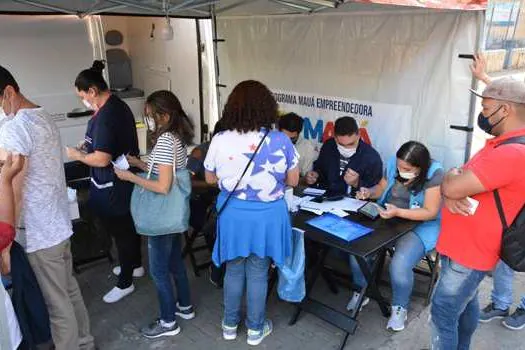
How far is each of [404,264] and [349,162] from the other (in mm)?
837

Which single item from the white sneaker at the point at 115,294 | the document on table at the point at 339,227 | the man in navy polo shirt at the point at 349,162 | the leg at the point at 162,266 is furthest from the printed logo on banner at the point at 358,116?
the white sneaker at the point at 115,294

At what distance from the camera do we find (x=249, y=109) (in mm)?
2348

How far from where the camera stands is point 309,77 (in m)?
4.08

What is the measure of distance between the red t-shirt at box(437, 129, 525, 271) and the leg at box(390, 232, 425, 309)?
27.0 inches

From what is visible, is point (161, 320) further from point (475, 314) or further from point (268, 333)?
point (475, 314)

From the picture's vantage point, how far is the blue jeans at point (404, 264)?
2791 mm

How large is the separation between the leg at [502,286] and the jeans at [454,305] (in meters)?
0.69

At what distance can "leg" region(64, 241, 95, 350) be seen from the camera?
2.43m

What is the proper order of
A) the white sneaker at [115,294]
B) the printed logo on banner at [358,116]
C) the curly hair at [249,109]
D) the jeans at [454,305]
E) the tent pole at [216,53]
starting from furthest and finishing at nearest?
the tent pole at [216,53]
the printed logo on banner at [358,116]
the white sneaker at [115,294]
the curly hair at [249,109]
the jeans at [454,305]

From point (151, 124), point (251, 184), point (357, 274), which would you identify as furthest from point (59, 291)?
point (357, 274)

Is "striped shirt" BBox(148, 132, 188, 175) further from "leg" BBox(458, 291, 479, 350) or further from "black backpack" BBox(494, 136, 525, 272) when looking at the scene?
"leg" BBox(458, 291, 479, 350)

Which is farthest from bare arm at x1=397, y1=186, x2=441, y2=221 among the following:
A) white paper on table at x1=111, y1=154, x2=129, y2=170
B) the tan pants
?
the tan pants

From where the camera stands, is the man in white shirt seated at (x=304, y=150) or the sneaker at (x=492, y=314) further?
the man in white shirt seated at (x=304, y=150)

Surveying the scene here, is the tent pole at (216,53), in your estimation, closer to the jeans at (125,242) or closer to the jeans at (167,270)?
the jeans at (125,242)
